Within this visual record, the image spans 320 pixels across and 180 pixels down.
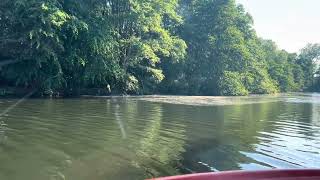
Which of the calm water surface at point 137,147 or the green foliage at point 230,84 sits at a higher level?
the green foliage at point 230,84

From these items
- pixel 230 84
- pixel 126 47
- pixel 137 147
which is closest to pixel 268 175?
pixel 137 147

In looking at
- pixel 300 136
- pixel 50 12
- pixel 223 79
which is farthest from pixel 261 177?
pixel 223 79

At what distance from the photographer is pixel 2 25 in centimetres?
3011

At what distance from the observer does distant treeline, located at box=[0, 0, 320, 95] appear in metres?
29.0

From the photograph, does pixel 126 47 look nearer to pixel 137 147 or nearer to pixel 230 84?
pixel 230 84

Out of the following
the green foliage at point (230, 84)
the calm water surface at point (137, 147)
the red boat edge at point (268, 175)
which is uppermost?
the green foliage at point (230, 84)

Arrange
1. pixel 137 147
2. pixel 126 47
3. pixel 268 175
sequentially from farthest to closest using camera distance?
1. pixel 126 47
2. pixel 137 147
3. pixel 268 175

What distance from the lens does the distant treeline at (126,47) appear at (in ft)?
95.1

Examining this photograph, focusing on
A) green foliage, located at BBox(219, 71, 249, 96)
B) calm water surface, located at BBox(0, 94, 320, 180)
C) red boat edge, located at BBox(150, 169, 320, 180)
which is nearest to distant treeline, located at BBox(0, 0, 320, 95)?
green foliage, located at BBox(219, 71, 249, 96)

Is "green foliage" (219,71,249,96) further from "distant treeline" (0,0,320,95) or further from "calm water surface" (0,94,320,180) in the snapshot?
"calm water surface" (0,94,320,180)

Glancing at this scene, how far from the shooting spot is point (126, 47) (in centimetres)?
3647

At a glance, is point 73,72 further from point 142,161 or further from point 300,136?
point 142,161

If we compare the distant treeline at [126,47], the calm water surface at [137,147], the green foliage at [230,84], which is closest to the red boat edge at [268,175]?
the calm water surface at [137,147]

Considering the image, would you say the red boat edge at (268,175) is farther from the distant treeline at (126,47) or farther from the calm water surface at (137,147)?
the distant treeline at (126,47)
